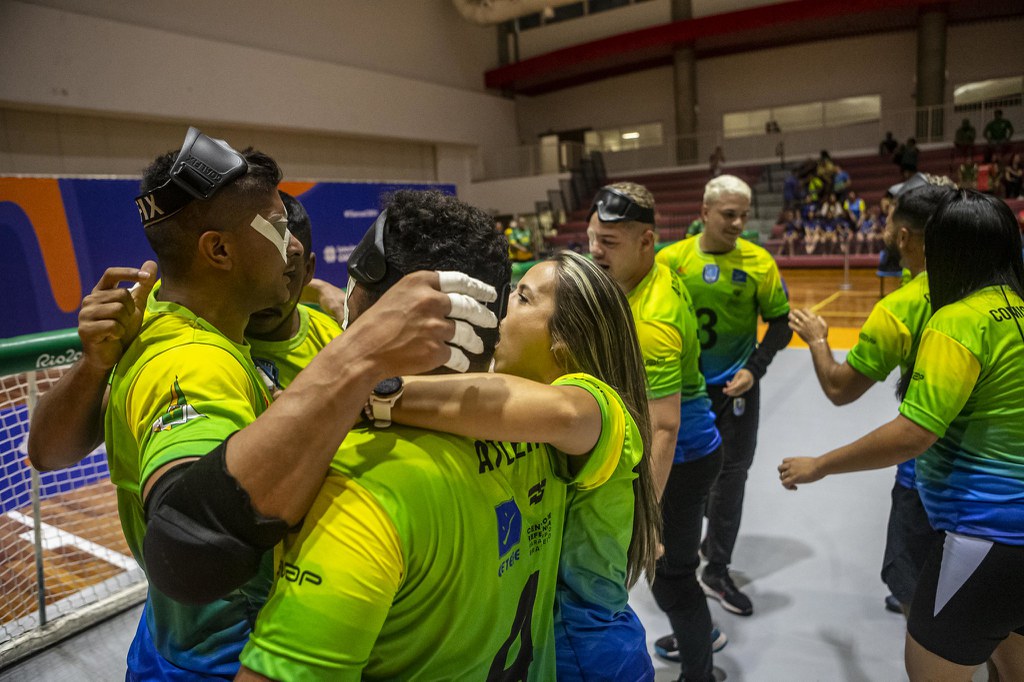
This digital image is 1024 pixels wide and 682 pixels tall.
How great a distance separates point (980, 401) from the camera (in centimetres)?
186

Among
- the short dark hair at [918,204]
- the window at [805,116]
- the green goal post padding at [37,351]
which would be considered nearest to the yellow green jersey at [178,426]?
the green goal post padding at [37,351]

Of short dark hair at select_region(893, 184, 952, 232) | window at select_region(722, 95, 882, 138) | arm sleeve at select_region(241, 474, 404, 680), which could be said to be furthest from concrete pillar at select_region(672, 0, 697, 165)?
arm sleeve at select_region(241, 474, 404, 680)

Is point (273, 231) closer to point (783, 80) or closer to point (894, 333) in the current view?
point (894, 333)

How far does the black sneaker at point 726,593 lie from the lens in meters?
3.27

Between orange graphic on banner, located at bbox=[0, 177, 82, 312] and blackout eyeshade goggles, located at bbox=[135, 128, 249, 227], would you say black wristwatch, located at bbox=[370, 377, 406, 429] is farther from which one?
orange graphic on banner, located at bbox=[0, 177, 82, 312]

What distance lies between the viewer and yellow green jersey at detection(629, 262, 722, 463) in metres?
2.33

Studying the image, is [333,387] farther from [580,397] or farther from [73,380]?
[73,380]

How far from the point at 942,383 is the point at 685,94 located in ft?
76.0

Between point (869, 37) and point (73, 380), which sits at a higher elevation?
point (869, 37)

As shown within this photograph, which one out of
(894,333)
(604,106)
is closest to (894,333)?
(894,333)

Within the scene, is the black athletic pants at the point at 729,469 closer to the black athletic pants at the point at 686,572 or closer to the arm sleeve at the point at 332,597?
the black athletic pants at the point at 686,572

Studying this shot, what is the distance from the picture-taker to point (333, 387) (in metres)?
0.89

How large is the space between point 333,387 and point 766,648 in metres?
2.83

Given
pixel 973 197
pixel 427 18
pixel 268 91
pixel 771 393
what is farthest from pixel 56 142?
pixel 973 197
